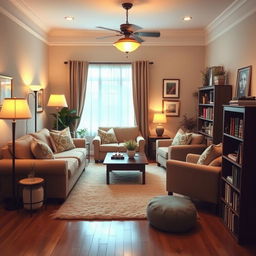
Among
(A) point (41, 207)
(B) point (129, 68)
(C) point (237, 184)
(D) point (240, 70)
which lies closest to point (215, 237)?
(C) point (237, 184)

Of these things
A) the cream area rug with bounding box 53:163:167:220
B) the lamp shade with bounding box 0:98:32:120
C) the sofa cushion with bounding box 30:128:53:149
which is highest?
the lamp shade with bounding box 0:98:32:120

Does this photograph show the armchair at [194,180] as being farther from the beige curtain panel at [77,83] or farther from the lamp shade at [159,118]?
the beige curtain panel at [77,83]

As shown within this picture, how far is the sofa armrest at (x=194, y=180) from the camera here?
3887 millimetres

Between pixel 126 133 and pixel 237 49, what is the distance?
10.6 ft

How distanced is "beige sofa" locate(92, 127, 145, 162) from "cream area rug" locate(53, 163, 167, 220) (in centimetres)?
57

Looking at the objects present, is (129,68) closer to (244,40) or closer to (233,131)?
(244,40)

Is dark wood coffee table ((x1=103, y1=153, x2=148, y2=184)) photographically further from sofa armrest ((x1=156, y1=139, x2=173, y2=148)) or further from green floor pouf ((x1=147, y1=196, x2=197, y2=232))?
green floor pouf ((x1=147, y1=196, x2=197, y2=232))

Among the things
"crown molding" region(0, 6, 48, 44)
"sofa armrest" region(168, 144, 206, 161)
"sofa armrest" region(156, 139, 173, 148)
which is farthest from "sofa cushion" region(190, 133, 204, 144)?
"crown molding" region(0, 6, 48, 44)

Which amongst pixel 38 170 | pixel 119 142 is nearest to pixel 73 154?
pixel 38 170

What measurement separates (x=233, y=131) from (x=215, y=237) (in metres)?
1.23

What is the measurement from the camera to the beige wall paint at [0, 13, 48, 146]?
459cm

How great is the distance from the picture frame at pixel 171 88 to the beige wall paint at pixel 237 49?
1.16 m

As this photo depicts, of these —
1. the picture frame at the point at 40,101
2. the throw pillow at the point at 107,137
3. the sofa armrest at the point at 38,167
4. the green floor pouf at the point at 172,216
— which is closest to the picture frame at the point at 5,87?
the sofa armrest at the point at 38,167

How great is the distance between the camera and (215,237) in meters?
3.27
